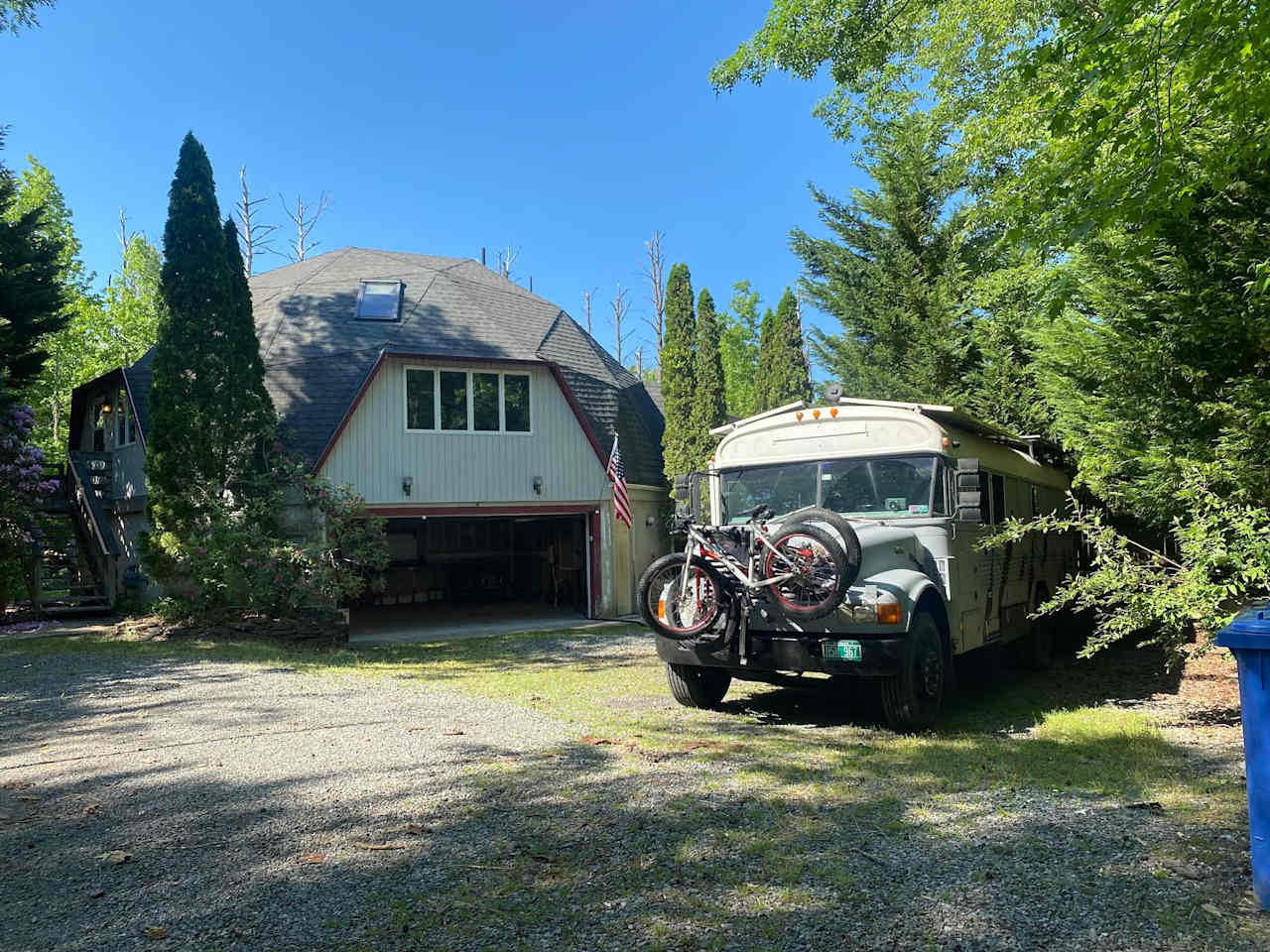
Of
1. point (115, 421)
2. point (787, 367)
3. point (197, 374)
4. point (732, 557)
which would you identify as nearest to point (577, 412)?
point (197, 374)

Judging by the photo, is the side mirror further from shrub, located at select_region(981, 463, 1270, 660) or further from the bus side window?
shrub, located at select_region(981, 463, 1270, 660)

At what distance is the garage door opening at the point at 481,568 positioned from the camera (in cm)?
2120

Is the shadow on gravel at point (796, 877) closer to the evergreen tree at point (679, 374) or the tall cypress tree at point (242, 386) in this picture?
the tall cypress tree at point (242, 386)

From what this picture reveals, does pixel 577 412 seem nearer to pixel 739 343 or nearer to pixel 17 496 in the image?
pixel 17 496

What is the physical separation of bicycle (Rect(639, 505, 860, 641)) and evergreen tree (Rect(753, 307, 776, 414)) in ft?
57.3

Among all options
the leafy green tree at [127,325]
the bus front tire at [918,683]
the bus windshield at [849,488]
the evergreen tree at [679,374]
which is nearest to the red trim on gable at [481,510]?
the evergreen tree at [679,374]

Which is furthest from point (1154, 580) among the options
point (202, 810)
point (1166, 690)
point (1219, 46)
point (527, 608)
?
point (527, 608)

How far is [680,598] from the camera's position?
23.2 ft

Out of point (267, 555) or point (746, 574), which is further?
point (267, 555)

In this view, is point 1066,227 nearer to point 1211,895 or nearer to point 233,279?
point 1211,895

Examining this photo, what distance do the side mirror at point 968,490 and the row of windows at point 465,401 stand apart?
455 inches

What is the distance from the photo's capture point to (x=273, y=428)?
48.0 feet

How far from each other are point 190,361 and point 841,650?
466 inches

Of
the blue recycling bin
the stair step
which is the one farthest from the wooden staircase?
the blue recycling bin
